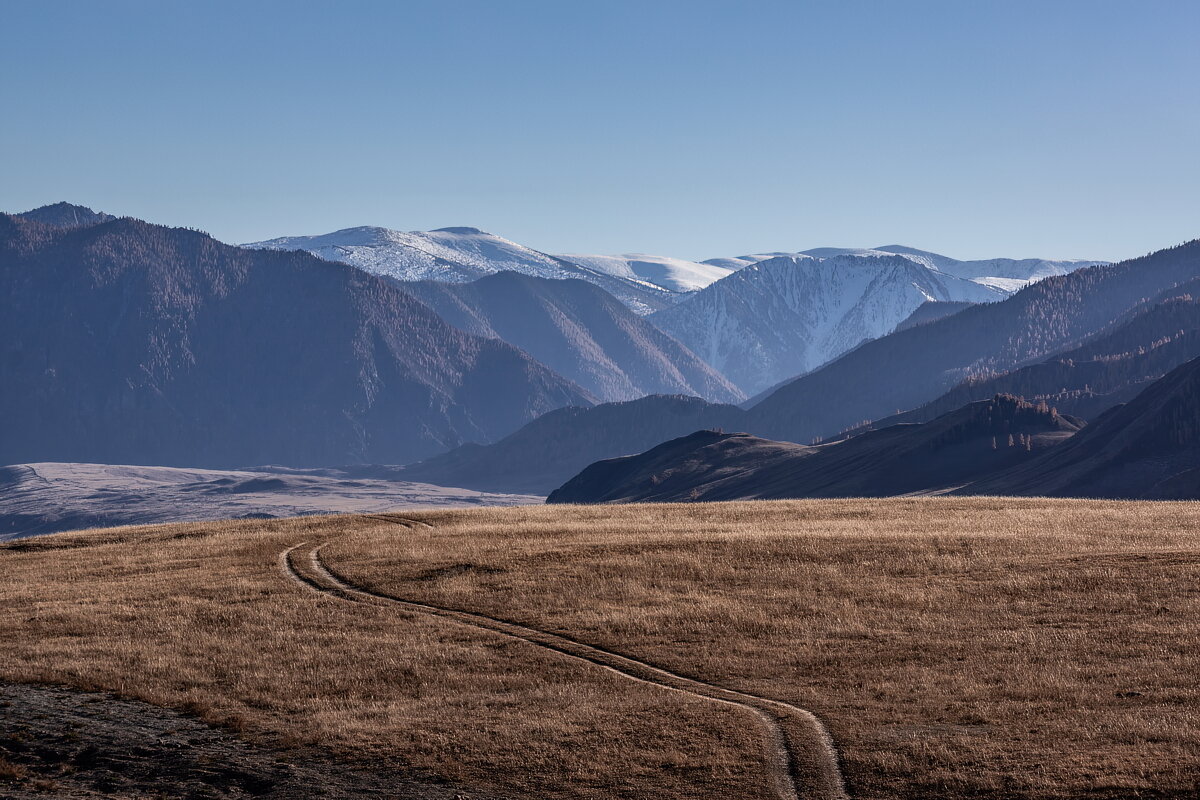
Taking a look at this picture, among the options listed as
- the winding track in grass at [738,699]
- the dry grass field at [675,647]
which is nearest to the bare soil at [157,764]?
the dry grass field at [675,647]

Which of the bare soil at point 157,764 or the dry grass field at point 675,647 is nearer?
the bare soil at point 157,764

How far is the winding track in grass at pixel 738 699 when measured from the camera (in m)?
26.2

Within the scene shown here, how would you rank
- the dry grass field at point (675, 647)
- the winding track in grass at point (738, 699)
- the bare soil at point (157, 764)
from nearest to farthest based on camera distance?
the winding track in grass at point (738, 699) < the bare soil at point (157, 764) < the dry grass field at point (675, 647)

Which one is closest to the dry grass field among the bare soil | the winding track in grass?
the winding track in grass

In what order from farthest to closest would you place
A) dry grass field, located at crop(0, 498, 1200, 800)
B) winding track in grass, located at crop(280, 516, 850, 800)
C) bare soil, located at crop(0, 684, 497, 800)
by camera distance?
dry grass field, located at crop(0, 498, 1200, 800), bare soil, located at crop(0, 684, 497, 800), winding track in grass, located at crop(280, 516, 850, 800)

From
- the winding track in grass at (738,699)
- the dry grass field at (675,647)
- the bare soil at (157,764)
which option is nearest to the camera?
the winding track in grass at (738,699)

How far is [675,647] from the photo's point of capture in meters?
37.2

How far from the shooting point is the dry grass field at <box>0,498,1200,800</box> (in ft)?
89.7

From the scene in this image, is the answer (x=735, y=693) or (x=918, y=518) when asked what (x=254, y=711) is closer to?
(x=735, y=693)

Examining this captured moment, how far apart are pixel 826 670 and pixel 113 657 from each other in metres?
20.4

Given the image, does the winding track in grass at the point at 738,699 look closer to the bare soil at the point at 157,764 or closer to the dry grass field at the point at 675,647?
the dry grass field at the point at 675,647

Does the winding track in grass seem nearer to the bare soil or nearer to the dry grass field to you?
the dry grass field

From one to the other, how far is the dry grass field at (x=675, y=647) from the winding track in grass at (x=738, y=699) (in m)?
0.19

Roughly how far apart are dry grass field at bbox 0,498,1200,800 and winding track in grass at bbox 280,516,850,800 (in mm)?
188
